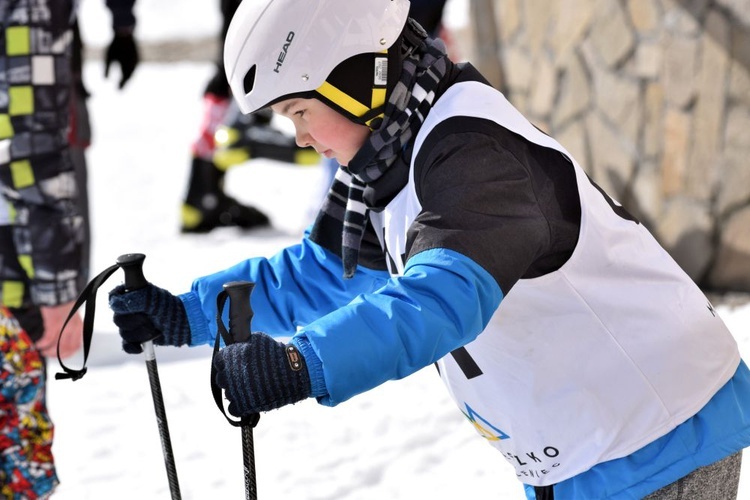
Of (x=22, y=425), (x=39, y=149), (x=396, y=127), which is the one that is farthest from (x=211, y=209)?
(x=396, y=127)

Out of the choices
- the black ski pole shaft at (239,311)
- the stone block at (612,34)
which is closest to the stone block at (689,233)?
the stone block at (612,34)

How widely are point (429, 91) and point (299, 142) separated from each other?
0.29 m

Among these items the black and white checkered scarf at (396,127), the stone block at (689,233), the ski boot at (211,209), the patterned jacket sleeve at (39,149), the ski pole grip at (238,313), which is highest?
the black and white checkered scarf at (396,127)

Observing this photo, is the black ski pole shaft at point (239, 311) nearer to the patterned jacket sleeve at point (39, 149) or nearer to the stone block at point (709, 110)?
the patterned jacket sleeve at point (39, 149)

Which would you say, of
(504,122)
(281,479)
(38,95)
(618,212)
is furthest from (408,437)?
(504,122)

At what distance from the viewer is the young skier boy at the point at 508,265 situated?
1.84 m

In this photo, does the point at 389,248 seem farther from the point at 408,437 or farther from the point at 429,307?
the point at 408,437

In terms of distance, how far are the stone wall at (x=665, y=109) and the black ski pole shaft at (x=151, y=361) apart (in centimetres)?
332

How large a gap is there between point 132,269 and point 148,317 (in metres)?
0.12

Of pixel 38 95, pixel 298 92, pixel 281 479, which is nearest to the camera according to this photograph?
pixel 298 92

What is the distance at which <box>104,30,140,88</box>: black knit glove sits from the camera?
212 inches

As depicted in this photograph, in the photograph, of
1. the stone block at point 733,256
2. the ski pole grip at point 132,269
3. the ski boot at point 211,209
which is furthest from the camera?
the ski boot at point 211,209

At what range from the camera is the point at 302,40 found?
207 cm

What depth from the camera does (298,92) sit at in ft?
6.83
